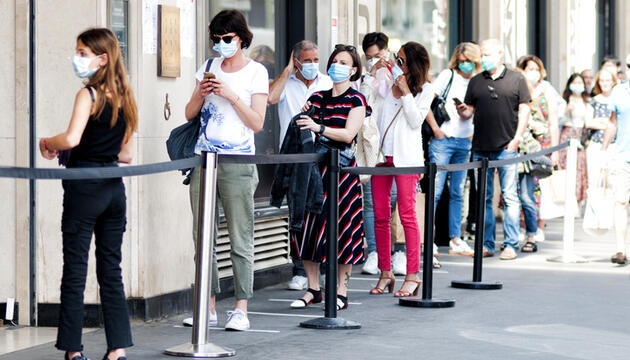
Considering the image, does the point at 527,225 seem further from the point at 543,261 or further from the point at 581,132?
the point at 581,132

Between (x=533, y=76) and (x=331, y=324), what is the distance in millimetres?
5741

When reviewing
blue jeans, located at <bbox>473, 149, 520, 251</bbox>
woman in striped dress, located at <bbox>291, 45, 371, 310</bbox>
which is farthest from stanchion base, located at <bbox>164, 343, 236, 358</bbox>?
blue jeans, located at <bbox>473, 149, 520, 251</bbox>

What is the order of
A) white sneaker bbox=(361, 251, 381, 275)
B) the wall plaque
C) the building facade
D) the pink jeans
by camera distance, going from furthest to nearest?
white sneaker bbox=(361, 251, 381, 275), the pink jeans, the wall plaque, the building facade

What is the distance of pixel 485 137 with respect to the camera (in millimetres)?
10875

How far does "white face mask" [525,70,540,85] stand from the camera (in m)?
12.1

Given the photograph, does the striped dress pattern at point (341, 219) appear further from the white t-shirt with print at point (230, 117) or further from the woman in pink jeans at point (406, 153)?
the white t-shirt with print at point (230, 117)

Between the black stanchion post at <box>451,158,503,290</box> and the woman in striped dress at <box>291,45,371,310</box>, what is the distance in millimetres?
1296

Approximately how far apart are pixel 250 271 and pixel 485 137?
14.0 feet

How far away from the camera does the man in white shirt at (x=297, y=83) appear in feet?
28.3

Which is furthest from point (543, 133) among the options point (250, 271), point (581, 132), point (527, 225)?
point (250, 271)

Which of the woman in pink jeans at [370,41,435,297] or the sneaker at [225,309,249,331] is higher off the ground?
the woman in pink jeans at [370,41,435,297]

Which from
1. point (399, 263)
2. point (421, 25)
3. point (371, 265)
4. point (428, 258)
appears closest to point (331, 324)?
point (428, 258)

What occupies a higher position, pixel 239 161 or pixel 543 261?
pixel 239 161

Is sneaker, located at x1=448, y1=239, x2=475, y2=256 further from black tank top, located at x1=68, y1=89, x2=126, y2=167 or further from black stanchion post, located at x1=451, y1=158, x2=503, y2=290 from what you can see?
black tank top, located at x1=68, y1=89, x2=126, y2=167
